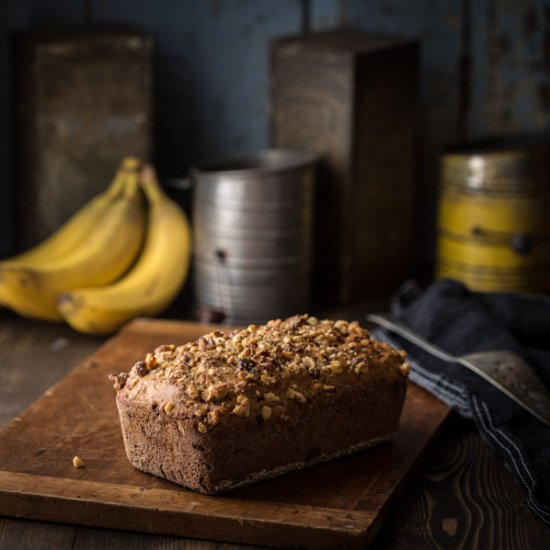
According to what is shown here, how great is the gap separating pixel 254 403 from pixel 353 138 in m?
1.38

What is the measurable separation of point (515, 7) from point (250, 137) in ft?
2.74

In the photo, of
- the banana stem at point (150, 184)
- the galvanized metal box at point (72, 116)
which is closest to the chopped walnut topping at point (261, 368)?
the banana stem at point (150, 184)

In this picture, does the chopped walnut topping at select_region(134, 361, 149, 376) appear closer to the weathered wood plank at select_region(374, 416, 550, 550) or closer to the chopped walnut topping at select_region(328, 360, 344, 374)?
the chopped walnut topping at select_region(328, 360, 344, 374)

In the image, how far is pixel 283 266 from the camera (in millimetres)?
2938

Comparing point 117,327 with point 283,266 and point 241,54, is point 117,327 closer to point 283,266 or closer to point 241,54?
point 283,266

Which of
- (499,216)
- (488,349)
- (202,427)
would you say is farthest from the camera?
(499,216)

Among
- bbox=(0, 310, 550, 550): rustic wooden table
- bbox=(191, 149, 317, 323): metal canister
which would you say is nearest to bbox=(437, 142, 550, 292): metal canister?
bbox=(191, 149, 317, 323): metal canister

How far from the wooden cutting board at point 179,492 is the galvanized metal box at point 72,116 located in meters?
1.22

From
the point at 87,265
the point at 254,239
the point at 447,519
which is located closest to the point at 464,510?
the point at 447,519

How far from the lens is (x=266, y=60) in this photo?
11.0ft

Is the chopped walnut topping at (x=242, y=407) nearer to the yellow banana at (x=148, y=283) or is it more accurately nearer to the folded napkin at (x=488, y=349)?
the folded napkin at (x=488, y=349)

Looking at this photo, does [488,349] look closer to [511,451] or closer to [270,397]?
[511,451]

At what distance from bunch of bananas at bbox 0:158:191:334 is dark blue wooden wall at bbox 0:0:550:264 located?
37cm

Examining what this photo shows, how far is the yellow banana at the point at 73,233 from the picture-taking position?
2.96m
